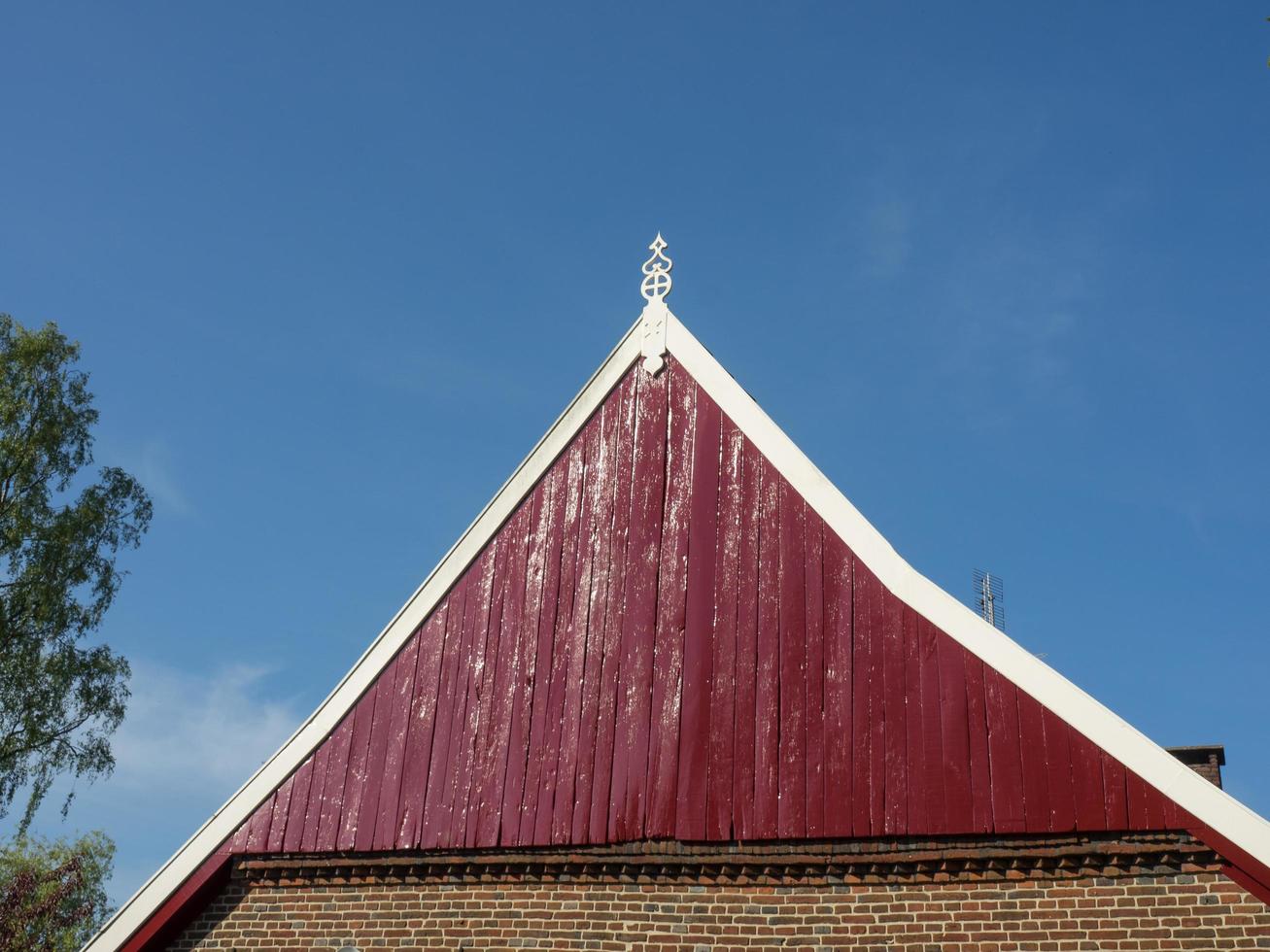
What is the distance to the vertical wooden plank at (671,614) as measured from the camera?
9906mm

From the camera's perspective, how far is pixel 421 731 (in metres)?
11.2

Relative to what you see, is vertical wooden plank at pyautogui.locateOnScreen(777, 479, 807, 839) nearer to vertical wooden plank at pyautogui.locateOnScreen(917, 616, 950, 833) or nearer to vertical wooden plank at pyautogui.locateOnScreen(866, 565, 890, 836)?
vertical wooden plank at pyautogui.locateOnScreen(866, 565, 890, 836)

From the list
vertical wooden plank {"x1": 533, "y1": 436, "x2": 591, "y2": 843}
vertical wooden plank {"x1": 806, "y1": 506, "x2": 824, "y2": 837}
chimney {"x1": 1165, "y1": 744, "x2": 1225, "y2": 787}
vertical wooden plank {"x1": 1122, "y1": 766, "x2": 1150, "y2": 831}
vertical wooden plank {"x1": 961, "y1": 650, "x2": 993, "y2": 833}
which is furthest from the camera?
chimney {"x1": 1165, "y1": 744, "x2": 1225, "y2": 787}

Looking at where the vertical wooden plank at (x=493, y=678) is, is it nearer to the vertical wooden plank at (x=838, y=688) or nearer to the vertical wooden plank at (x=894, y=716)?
the vertical wooden plank at (x=838, y=688)

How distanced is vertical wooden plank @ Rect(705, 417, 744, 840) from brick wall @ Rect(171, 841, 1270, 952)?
1.38 feet

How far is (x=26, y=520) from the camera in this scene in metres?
21.4

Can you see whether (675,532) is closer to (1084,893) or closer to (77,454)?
(1084,893)

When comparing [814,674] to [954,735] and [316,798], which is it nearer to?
[954,735]

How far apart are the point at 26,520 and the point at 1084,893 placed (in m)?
19.0

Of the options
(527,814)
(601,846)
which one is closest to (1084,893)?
(601,846)

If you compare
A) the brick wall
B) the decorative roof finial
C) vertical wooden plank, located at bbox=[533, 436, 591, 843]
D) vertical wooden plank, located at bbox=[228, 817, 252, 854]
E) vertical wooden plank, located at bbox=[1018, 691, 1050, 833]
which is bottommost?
the brick wall

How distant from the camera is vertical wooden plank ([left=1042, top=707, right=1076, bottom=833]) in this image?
27.9 feet

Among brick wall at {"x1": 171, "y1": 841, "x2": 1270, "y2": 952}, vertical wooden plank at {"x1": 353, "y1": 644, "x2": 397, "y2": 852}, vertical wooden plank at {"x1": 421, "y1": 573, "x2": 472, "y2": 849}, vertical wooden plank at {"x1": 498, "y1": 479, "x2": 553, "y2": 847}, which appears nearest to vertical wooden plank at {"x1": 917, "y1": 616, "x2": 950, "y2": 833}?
brick wall at {"x1": 171, "y1": 841, "x2": 1270, "y2": 952}

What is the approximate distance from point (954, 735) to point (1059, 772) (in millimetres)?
777
